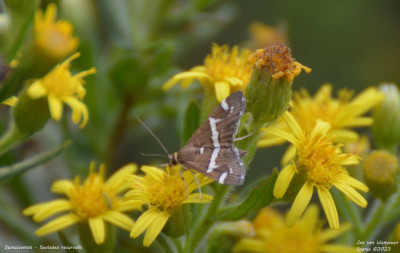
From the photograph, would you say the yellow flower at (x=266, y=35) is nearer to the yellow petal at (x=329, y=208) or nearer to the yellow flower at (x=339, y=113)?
the yellow flower at (x=339, y=113)

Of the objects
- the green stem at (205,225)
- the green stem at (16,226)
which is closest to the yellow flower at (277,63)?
the green stem at (205,225)

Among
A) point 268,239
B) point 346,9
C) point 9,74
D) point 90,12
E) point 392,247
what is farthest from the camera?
point 346,9

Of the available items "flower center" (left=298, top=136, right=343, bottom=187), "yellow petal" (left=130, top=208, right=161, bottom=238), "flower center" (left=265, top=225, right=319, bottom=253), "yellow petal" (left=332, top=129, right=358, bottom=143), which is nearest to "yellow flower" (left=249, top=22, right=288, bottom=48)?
"yellow petal" (left=332, top=129, right=358, bottom=143)

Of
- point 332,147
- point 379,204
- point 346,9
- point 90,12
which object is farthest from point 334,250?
point 346,9

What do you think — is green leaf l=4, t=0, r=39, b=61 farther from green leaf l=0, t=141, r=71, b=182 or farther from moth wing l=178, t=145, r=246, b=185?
moth wing l=178, t=145, r=246, b=185

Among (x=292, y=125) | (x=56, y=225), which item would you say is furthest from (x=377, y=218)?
(x=56, y=225)

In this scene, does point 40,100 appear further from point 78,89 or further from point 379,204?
point 379,204

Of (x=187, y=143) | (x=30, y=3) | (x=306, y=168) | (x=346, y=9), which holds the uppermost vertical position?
(x=30, y=3)
